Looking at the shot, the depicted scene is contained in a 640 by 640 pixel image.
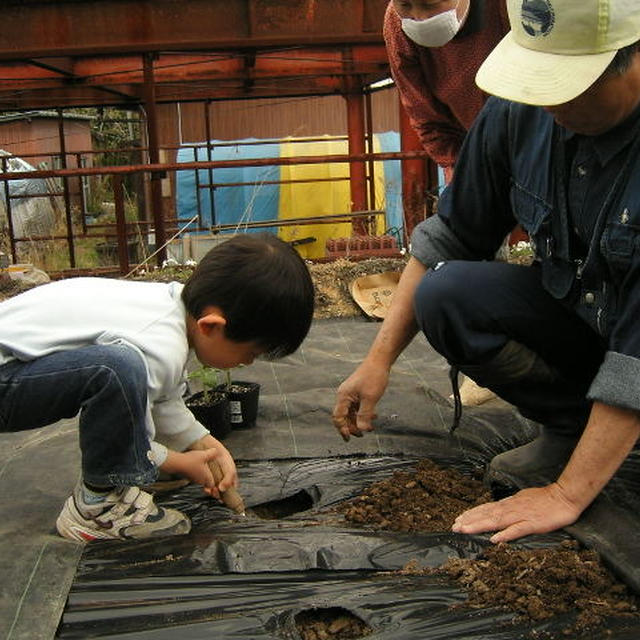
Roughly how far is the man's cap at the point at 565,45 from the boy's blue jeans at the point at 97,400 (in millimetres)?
972

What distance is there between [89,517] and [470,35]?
2158 mm

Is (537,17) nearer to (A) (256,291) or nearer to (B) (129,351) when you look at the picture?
(A) (256,291)

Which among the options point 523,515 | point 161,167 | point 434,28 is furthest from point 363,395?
point 161,167

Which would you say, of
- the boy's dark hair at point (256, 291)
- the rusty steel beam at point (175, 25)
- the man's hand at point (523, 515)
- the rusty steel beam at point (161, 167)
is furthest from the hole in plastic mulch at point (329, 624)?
the rusty steel beam at point (175, 25)

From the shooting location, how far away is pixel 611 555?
1730mm

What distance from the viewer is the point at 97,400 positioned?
1.83 m

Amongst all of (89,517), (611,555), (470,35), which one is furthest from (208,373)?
(470,35)

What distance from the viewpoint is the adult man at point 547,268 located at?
5.19 feet

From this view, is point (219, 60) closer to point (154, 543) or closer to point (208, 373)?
point (208, 373)

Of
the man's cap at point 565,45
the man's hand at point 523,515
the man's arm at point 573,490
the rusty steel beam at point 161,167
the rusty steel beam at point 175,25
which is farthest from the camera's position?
the rusty steel beam at point 175,25

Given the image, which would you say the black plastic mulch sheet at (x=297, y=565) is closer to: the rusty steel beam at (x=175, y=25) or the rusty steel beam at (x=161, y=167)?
the rusty steel beam at (x=161, y=167)

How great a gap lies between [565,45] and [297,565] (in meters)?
1.17

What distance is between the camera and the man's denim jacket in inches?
68.1

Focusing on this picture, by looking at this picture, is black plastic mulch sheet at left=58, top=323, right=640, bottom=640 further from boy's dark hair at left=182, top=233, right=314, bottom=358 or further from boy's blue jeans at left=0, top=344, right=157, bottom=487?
boy's dark hair at left=182, top=233, right=314, bottom=358
